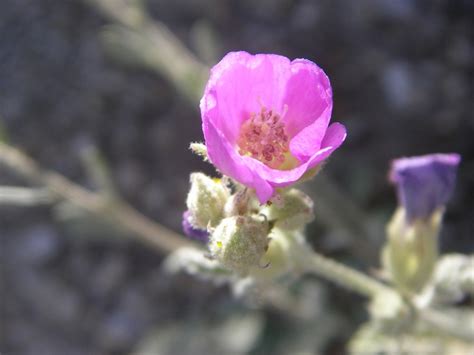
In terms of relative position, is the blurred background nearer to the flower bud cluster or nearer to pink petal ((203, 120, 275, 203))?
the flower bud cluster

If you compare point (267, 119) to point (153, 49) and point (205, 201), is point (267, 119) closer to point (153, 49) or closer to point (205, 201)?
point (205, 201)

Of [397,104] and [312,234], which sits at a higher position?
[397,104]

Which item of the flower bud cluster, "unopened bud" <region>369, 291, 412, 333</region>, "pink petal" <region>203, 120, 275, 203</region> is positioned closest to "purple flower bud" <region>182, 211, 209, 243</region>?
the flower bud cluster

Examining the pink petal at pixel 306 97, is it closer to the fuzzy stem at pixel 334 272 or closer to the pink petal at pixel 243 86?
the pink petal at pixel 243 86

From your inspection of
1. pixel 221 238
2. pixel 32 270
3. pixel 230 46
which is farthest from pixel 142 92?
pixel 221 238

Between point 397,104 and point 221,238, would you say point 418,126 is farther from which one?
point 221,238

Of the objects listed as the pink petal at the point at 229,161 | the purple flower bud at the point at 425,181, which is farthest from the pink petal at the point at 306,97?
the purple flower bud at the point at 425,181

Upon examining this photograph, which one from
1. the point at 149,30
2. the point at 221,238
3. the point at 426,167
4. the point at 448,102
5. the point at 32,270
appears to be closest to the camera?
the point at 221,238
